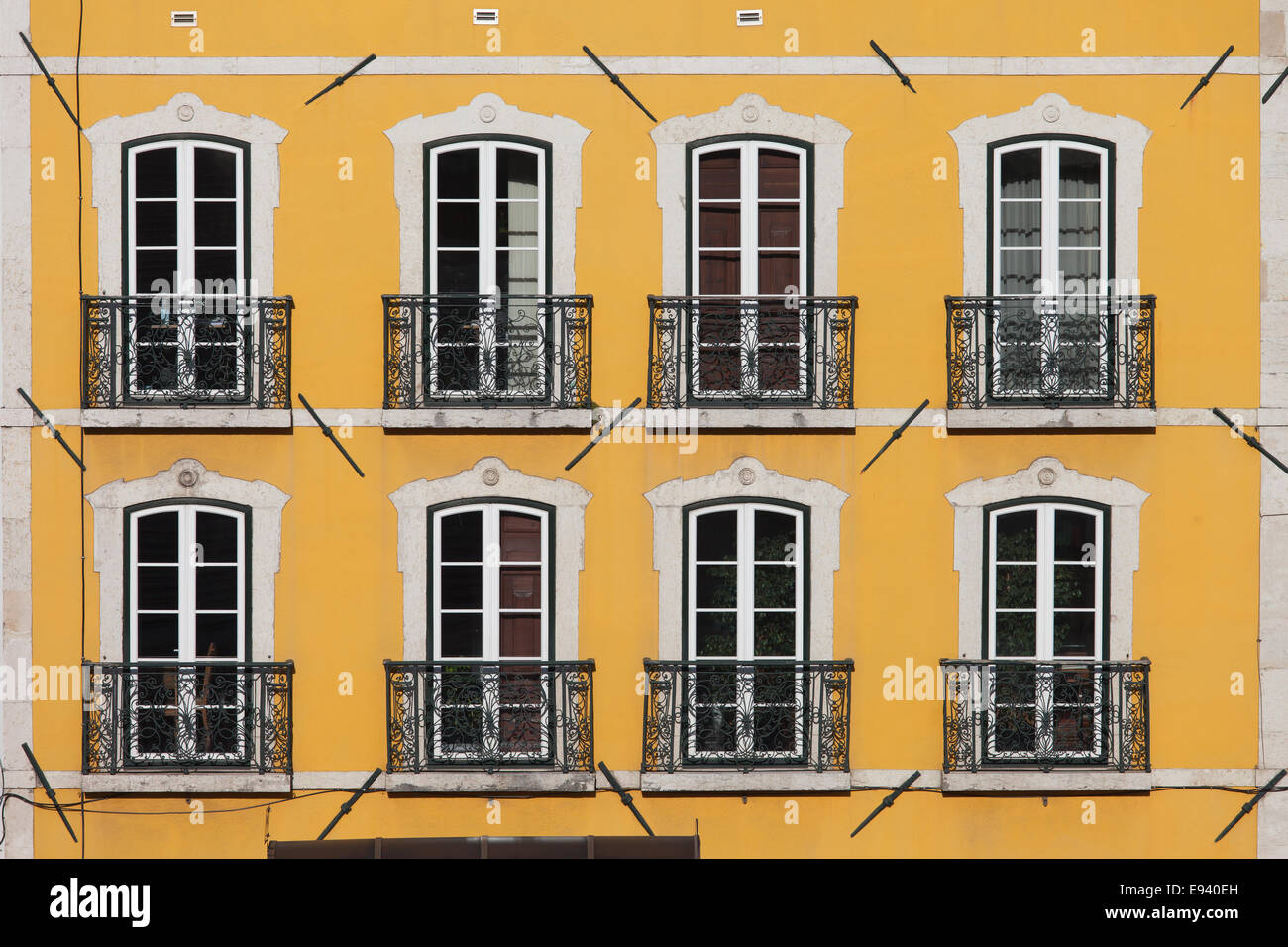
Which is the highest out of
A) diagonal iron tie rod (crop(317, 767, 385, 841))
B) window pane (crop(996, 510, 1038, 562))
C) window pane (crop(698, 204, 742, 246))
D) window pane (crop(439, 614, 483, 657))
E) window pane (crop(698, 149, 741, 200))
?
window pane (crop(698, 149, 741, 200))

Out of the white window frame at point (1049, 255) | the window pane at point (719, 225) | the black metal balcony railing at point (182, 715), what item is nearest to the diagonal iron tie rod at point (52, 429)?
the black metal balcony railing at point (182, 715)

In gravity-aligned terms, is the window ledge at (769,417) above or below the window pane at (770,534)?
above

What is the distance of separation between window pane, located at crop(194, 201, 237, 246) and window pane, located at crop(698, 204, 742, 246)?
4.52 meters

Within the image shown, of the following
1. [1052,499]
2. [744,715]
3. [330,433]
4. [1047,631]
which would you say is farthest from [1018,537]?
[330,433]

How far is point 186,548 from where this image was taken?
12188 millimetres

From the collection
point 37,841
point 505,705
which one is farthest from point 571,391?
point 37,841

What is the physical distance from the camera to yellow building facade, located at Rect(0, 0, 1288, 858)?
39.7ft

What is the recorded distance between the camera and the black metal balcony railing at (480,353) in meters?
12.1

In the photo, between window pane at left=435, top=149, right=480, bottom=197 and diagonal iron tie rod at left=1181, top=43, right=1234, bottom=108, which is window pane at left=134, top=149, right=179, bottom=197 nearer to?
window pane at left=435, top=149, right=480, bottom=197

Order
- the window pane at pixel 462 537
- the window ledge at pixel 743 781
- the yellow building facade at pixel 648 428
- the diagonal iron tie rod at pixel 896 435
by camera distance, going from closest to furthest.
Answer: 1. the window ledge at pixel 743 781
2. the yellow building facade at pixel 648 428
3. the diagonal iron tie rod at pixel 896 435
4. the window pane at pixel 462 537

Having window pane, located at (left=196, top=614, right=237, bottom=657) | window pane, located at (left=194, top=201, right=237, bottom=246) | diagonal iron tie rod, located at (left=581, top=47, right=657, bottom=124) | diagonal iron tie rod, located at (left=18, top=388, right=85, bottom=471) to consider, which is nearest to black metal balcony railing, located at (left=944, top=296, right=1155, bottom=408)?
diagonal iron tie rod, located at (left=581, top=47, right=657, bottom=124)

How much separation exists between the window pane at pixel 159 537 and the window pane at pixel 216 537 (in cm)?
24

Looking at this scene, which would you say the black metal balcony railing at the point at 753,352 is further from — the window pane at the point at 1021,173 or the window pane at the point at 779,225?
the window pane at the point at 1021,173

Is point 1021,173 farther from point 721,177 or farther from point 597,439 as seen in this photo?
point 597,439
